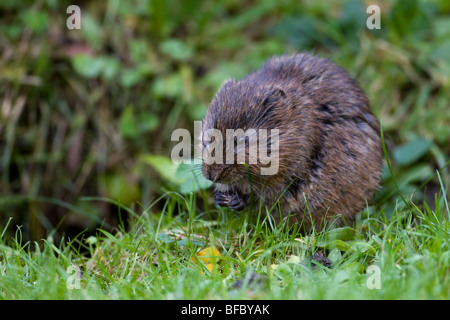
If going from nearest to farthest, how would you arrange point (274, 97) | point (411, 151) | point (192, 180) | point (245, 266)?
point (245, 266) < point (274, 97) < point (192, 180) < point (411, 151)

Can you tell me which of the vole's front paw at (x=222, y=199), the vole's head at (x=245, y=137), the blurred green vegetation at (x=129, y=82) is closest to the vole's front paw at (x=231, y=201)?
the vole's front paw at (x=222, y=199)

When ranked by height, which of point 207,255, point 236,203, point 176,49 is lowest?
point 207,255

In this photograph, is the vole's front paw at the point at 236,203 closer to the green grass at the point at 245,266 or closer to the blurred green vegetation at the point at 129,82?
the green grass at the point at 245,266

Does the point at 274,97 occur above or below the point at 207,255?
above

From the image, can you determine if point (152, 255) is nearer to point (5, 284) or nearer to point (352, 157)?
point (5, 284)

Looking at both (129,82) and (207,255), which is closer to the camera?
(207,255)

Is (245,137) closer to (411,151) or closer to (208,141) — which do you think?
(208,141)

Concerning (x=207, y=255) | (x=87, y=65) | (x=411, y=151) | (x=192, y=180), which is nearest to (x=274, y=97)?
(x=192, y=180)
